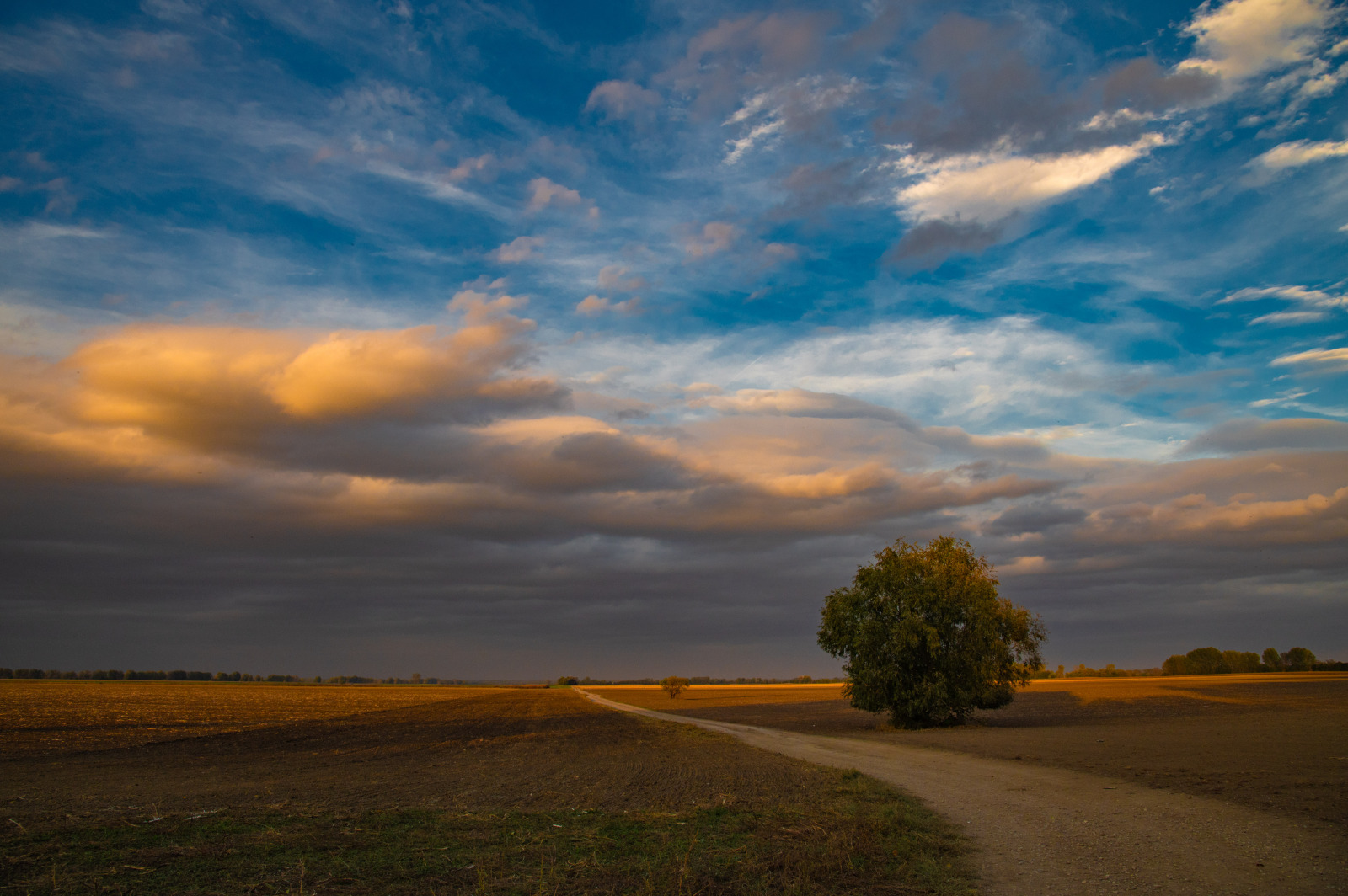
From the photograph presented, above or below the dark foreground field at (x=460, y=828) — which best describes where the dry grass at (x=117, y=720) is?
below

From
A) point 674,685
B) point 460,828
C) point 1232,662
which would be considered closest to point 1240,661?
point 1232,662

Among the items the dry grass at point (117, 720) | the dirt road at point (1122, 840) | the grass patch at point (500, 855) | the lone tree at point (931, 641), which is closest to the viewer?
the grass patch at point (500, 855)

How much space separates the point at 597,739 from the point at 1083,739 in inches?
831

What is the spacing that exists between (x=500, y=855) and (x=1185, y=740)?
2956 cm

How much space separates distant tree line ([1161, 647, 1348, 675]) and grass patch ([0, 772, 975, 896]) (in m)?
167

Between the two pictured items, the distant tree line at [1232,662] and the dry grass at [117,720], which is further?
the distant tree line at [1232,662]

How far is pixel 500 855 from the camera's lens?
33.7 feet

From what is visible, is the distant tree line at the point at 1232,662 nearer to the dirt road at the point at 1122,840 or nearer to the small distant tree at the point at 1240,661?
the small distant tree at the point at 1240,661

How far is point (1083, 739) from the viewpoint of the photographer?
29734 millimetres

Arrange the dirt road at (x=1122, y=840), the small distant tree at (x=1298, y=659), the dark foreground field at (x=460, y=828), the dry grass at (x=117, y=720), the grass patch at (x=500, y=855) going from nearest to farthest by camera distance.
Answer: the grass patch at (x=500, y=855) < the dark foreground field at (x=460, y=828) < the dirt road at (x=1122, y=840) < the dry grass at (x=117, y=720) < the small distant tree at (x=1298, y=659)

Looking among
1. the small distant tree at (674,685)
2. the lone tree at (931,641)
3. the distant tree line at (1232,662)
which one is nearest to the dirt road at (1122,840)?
the lone tree at (931,641)

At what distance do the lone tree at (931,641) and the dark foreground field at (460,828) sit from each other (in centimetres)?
1466

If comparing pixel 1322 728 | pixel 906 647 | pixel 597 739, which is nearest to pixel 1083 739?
pixel 906 647

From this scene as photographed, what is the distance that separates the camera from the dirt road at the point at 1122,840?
905 cm
